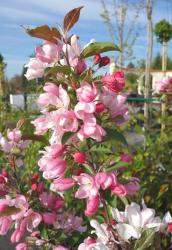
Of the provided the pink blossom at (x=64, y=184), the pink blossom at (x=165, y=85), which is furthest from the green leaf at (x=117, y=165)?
the pink blossom at (x=165, y=85)

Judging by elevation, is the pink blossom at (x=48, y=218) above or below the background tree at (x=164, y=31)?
below

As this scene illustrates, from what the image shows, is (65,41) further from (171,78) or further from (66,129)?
(171,78)

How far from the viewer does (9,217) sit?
5.20 ft

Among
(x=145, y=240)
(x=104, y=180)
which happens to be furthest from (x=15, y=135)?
(x=145, y=240)

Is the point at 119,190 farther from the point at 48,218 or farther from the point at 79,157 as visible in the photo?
the point at 48,218

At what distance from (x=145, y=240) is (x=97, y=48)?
58 centimetres

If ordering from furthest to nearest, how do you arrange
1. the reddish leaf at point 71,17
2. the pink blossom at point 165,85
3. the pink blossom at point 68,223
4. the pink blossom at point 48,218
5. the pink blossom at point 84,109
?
the pink blossom at point 165,85
the pink blossom at point 68,223
the pink blossom at point 48,218
the reddish leaf at point 71,17
the pink blossom at point 84,109

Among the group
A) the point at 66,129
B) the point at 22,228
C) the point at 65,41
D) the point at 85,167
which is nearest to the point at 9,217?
the point at 22,228

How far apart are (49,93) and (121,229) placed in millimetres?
462

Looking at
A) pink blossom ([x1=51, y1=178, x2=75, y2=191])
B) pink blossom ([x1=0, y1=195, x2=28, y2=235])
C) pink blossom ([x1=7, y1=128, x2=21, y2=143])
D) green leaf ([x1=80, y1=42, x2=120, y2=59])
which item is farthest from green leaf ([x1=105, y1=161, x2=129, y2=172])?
pink blossom ([x1=7, y1=128, x2=21, y2=143])

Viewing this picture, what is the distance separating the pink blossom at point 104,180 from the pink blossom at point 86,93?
0.76 feet

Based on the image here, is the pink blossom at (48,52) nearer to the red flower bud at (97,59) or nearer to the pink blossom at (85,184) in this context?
the red flower bud at (97,59)

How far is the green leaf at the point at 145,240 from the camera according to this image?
1230 millimetres

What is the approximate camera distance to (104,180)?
1227 mm
